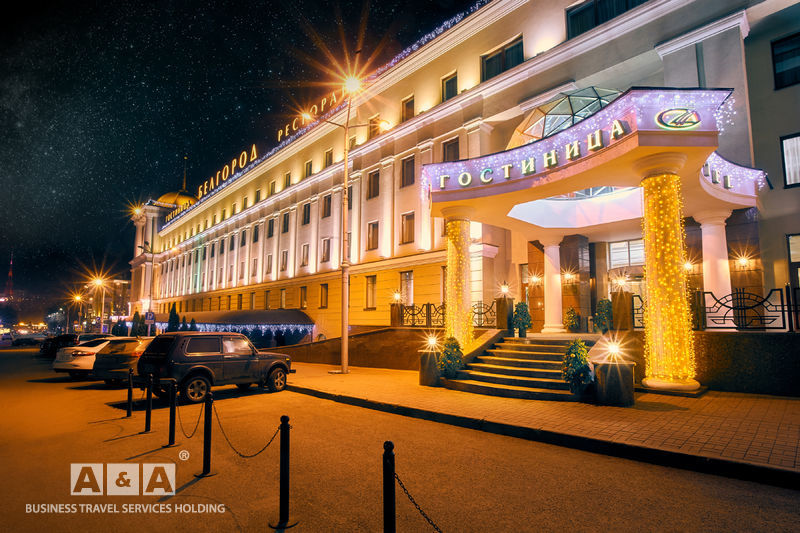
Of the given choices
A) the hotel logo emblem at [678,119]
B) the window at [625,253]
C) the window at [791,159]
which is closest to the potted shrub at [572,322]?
the window at [625,253]

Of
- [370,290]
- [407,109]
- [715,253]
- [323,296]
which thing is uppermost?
Answer: [407,109]

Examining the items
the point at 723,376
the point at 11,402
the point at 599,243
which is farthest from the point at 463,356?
the point at 11,402

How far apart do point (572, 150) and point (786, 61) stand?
10539 mm

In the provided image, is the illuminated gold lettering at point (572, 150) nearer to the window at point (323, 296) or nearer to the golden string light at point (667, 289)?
the golden string light at point (667, 289)

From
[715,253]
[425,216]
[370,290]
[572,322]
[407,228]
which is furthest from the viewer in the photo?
[370,290]

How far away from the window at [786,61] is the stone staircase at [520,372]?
39.2ft

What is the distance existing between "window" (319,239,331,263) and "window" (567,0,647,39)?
2125 cm

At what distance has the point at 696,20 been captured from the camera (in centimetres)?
1594

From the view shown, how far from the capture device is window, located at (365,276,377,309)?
28891 millimetres

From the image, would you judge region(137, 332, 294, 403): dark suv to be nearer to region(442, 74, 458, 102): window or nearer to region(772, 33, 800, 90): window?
region(442, 74, 458, 102): window

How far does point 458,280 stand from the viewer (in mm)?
14562

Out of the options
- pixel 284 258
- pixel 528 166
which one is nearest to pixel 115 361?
pixel 528 166

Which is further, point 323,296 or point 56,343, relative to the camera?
point 323,296

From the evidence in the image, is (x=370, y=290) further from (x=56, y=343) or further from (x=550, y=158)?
(x=56, y=343)
